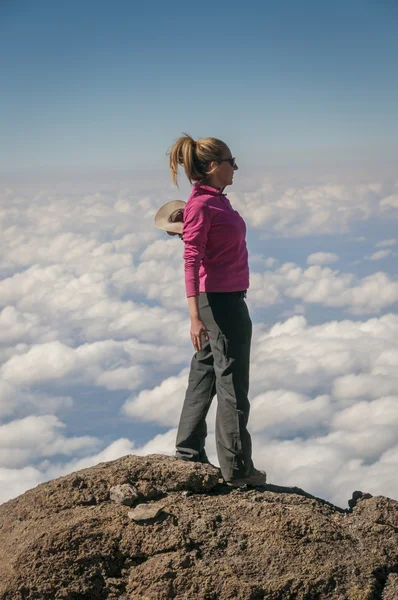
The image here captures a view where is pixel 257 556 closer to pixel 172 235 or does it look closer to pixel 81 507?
pixel 81 507

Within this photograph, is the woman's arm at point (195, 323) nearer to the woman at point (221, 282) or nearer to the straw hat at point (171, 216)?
the woman at point (221, 282)

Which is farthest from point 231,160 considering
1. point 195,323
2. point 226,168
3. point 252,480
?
point 252,480

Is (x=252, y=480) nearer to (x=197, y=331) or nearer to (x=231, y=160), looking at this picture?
(x=197, y=331)

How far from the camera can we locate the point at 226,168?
602 cm

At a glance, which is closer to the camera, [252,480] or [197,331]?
[197,331]

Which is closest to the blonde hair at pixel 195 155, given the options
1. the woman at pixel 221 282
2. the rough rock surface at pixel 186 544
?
the woman at pixel 221 282

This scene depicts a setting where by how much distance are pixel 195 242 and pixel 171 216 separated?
33.3 inches

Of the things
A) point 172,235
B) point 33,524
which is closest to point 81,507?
point 33,524

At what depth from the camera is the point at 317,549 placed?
547cm

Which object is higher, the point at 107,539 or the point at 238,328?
the point at 238,328

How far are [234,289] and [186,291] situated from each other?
48cm

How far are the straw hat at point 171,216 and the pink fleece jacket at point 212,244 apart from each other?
448 mm

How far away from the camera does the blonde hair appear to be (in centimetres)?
→ 595

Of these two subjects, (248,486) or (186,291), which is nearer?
(186,291)
